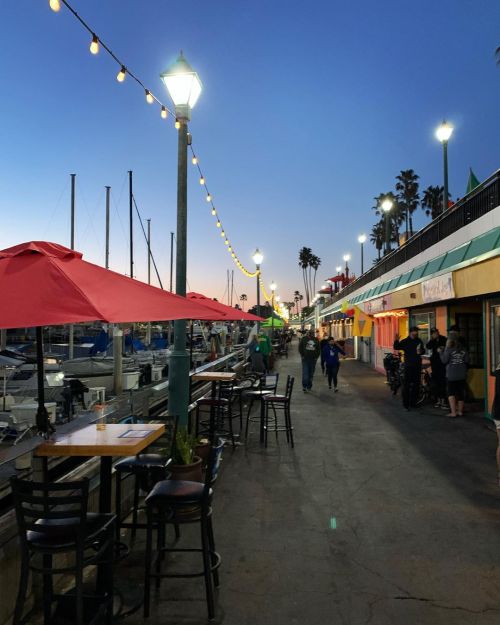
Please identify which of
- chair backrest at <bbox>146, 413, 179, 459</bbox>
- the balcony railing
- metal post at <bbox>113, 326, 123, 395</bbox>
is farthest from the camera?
metal post at <bbox>113, 326, 123, 395</bbox>

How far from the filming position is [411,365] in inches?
492

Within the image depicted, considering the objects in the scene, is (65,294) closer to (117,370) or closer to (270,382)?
(270,382)

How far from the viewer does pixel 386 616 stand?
358cm

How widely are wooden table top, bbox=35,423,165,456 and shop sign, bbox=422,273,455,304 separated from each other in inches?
343

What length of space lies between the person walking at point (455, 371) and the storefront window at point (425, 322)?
415 centimetres

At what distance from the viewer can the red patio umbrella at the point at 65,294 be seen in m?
2.93

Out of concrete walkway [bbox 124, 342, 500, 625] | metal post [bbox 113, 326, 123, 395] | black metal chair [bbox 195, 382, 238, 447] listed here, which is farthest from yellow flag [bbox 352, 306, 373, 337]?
concrete walkway [bbox 124, 342, 500, 625]

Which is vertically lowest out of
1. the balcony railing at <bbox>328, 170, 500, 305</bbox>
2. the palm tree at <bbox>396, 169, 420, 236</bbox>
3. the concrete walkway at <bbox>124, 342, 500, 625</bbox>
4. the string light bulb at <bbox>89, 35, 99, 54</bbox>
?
the concrete walkway at <bbox>124, 342, 500, 625</bbox>

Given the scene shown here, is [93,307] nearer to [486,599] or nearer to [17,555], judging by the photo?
[17,555]

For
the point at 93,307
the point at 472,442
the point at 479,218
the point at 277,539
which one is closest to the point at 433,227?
the point at 479,218

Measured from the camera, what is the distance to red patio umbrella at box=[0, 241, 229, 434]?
293 centimetres

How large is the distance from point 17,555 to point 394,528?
3.53 metres

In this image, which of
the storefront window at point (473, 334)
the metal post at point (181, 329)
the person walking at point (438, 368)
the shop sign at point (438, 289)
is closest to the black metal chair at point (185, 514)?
the metal post at point (181, 329)

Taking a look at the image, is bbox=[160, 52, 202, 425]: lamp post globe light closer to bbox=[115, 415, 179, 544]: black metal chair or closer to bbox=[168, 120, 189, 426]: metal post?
bbox=[168, 120, 189, 426]: metal post
